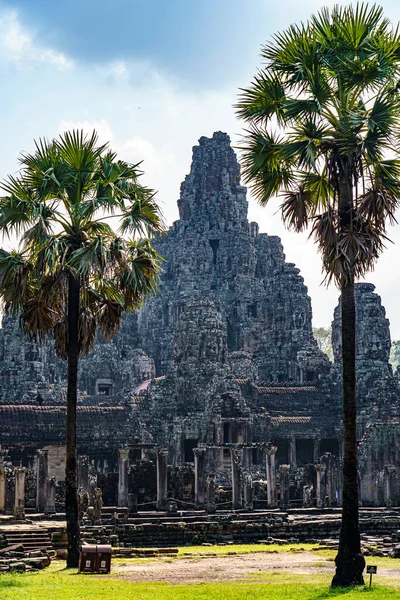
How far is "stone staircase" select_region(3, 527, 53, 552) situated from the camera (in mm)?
27594

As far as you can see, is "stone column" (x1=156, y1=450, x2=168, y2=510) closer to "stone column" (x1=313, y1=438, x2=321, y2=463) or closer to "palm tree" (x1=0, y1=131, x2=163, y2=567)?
"palm tree" (x1=0, y1=131, x2=163, y2=567)

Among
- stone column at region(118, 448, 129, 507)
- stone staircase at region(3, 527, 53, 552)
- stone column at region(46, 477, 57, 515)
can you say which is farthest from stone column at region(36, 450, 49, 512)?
stone staircase at region(3, 527, 53, 552)

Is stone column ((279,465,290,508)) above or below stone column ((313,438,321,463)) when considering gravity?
below

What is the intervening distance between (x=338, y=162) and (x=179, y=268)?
59.0 meters

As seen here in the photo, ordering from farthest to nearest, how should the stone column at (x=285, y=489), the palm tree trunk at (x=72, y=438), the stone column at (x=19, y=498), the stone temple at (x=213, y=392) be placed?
the stone temple at (x=213, y=392) → the stone column at (x=285, y=489) → the stone column at (x=19, y=498) → the palm tree trunk at (x=72, y=438)

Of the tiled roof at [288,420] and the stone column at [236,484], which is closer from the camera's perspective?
the stone column at [236,484]

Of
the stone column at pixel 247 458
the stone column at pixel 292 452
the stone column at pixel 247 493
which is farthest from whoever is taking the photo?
the stone column at pixel 292 452

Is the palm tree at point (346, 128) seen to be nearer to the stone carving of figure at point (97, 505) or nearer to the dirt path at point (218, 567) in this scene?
the dirt path at point (218, 567)

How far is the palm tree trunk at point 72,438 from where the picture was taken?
22.7 meters

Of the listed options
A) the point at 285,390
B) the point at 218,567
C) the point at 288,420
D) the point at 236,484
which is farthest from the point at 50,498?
the point at 285,390

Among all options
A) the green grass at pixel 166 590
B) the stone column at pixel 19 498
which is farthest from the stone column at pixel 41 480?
the green grass at pixel 166 590

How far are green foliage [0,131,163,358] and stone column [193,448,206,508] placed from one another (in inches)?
629

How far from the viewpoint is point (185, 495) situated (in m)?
43.5

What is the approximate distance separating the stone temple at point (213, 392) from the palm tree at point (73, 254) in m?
11.6
